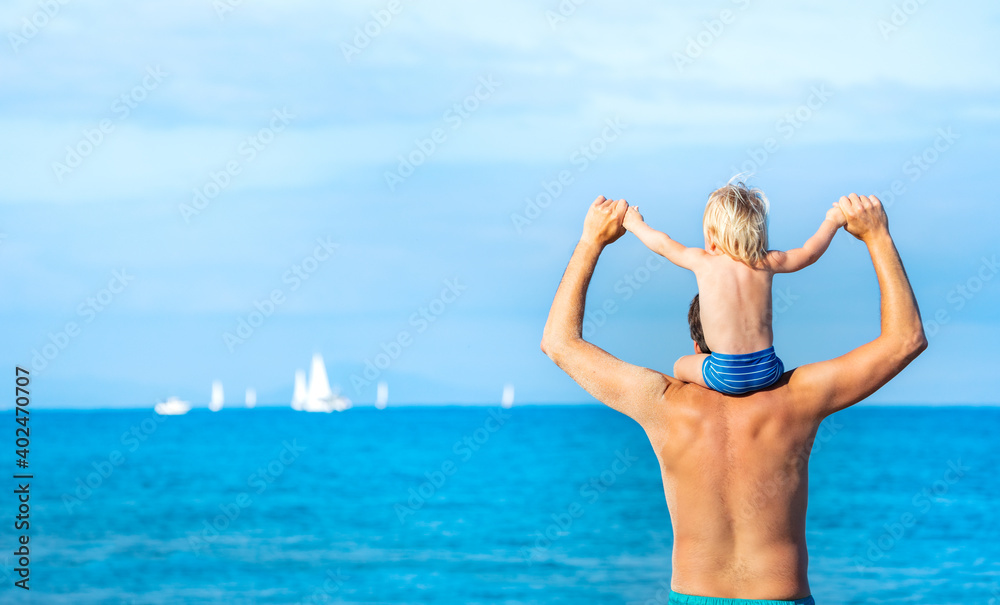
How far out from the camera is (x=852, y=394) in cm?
263

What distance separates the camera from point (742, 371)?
103 inches

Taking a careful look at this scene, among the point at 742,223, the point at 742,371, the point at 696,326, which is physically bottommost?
the point at 742,371

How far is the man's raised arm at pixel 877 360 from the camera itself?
2605 mm

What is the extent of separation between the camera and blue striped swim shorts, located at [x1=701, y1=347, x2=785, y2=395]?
2604 millimetres

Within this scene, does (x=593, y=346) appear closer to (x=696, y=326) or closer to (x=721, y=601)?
(x=696, y=326)

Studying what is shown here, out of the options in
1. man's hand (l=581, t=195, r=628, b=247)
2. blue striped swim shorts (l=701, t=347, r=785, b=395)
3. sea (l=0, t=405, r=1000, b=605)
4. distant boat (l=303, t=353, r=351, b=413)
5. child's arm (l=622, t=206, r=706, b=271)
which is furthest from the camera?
distant boat (l=303, t=353, r=351, b=413)

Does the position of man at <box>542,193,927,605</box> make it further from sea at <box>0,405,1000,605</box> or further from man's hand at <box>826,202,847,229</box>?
sea at <box>0,405,1000,605</box>

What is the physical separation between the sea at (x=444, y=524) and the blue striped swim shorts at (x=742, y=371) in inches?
615

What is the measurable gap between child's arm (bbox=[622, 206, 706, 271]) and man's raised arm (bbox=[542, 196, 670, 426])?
0.11ft

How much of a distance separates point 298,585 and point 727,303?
17717mm

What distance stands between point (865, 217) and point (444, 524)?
26455 millimetres

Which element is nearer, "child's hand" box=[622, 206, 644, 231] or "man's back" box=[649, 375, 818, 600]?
"man's back" box=[649, 375, 818, 600]

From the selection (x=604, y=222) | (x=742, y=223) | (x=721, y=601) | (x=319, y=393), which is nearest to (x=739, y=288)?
(x=742, y=223)

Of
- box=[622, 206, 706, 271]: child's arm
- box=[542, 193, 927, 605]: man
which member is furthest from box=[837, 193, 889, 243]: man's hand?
box=[622, 206, 706, 271]: child's arm
